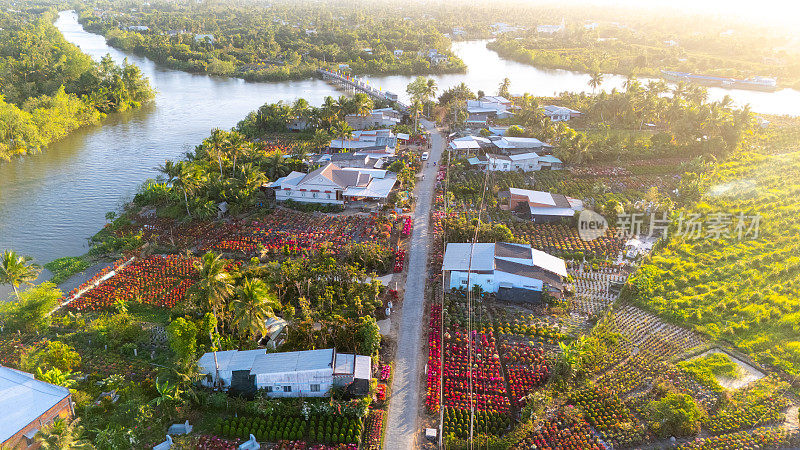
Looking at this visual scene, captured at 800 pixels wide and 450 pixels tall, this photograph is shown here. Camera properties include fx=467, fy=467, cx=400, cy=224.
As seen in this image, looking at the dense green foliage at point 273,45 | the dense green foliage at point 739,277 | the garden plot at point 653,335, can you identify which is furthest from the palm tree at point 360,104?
the dense green foliage at point 273,45

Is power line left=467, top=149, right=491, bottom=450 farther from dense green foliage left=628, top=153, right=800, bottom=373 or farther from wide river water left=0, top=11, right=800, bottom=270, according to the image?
wide river water left=0, top=11, right=800, bottom=270

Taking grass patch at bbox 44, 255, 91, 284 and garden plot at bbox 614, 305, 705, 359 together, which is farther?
grass patch at bbox 44, 255, 91, 284

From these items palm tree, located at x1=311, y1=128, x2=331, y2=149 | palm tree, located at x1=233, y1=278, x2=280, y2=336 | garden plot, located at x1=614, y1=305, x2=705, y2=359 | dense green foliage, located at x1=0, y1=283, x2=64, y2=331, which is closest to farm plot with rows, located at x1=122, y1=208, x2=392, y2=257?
dense green foliage, located at x1=0, y1=283, x2=64, y2=331

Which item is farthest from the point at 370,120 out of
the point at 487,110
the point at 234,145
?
the point at 234,145

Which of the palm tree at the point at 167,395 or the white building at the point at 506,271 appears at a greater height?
the white building at the point at 506,271

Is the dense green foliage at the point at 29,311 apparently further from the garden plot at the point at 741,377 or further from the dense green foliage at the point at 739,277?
the garden plot at the point at 741,377

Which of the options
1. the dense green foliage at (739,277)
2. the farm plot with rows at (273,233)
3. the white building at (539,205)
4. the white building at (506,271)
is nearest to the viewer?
the dense green foliage at (739,277)
